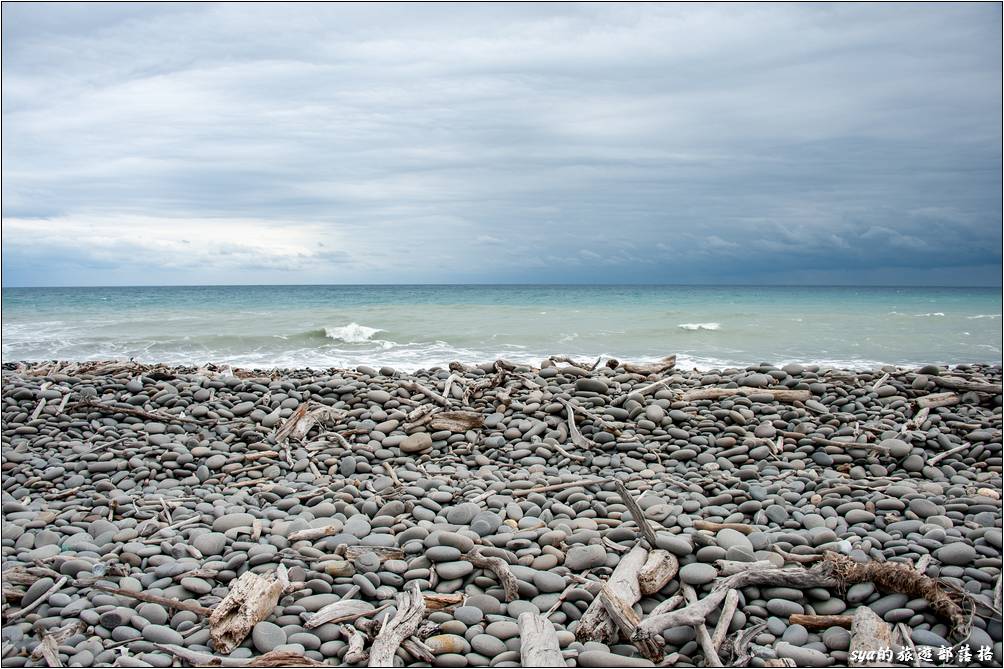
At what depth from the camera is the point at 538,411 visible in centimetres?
764

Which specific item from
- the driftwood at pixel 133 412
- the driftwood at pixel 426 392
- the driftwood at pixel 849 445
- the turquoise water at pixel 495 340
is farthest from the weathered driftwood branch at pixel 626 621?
the turquoise water at pixel 495 340

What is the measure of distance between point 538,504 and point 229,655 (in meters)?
2.48

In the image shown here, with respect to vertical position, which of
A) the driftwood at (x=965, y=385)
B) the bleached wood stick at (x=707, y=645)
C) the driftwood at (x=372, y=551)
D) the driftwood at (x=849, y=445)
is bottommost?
the bleached wood stick at (x=707, y=645)

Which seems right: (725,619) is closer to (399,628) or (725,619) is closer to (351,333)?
(399,628)

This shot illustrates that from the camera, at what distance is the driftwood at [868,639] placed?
3439 mm

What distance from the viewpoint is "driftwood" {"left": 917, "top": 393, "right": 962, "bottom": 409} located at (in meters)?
7.70

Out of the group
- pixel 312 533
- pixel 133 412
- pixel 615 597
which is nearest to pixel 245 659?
pixel 312 533

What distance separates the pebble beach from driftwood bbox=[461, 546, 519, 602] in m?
0.01

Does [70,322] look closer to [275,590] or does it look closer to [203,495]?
[203,495]

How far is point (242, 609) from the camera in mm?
3715

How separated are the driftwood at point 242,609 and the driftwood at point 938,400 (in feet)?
22.5

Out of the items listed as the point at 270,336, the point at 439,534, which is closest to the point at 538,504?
the point at 439,534

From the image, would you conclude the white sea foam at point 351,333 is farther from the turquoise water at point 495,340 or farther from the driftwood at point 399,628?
the driftwood at point 399,628

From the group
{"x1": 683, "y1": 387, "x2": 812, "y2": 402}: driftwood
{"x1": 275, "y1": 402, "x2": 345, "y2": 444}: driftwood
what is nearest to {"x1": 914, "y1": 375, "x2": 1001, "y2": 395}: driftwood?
{"x1": 683, "y1": 387, "x2": 812, "y2": 402}: driftwood
